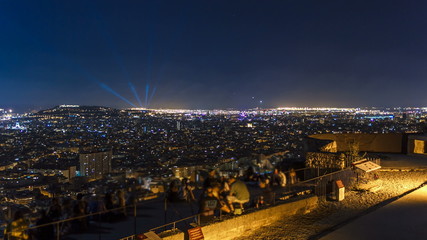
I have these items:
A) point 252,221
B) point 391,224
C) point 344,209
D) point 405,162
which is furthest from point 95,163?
point 391,224

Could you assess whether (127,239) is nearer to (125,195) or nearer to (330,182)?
(125,195)

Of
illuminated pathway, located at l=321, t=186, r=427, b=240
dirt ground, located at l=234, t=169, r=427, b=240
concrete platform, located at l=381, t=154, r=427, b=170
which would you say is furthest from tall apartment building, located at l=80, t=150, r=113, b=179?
illuminated pathway, located at l=321, t=186, r=427, b=240

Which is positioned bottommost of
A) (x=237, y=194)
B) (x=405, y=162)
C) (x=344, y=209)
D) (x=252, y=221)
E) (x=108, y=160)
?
(x=108, y=160)

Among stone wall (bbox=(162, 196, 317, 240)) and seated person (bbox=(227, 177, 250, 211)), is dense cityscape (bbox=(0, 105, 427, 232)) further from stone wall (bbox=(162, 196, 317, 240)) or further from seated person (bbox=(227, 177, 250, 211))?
seated person (bbox=(227, 177, 250, 211))

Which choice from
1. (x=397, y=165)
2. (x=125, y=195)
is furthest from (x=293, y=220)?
(x=397, y=165)

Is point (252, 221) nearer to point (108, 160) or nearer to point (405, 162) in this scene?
point (405, 162)

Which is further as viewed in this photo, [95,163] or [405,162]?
[95,163]

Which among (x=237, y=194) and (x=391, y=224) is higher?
(x=237, y=194)
